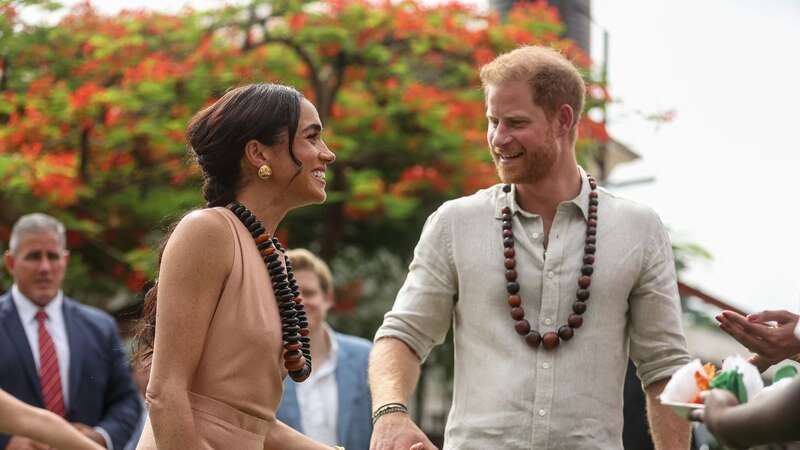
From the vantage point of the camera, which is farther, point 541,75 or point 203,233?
point 541,75

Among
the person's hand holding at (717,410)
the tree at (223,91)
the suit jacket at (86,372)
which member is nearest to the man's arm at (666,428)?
the person's hand holding at (717,410)

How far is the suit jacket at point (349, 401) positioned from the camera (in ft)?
24.1

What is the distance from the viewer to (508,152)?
183 inches

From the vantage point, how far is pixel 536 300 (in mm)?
4574

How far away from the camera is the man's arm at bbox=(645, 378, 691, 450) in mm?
4535

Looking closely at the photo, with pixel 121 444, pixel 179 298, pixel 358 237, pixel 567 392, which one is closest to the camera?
pixel 179 298

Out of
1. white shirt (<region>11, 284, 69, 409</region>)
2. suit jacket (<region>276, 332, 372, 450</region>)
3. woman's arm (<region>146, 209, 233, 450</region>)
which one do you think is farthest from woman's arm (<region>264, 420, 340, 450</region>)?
white shirt (<region>11, 284, 69, 409</region>)

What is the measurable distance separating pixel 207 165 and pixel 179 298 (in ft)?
1.78

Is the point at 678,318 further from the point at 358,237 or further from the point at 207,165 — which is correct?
the point at 358,237

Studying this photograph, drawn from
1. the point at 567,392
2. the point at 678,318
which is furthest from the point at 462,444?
the point at 678,318

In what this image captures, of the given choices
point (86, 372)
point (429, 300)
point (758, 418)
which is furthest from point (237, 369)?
point (86, 372)

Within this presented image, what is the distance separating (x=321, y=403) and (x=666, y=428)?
3.30m

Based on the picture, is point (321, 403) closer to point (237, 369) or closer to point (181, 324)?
point (237, 369)

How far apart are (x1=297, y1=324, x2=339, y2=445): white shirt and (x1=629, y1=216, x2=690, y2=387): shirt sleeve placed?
3097 mm
